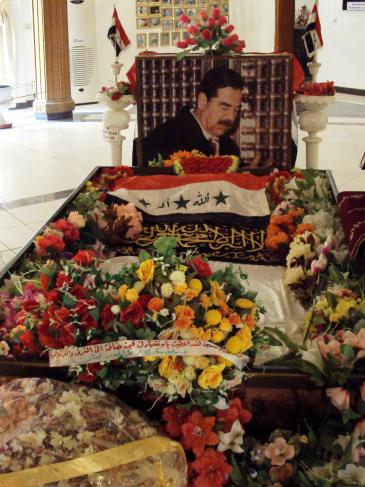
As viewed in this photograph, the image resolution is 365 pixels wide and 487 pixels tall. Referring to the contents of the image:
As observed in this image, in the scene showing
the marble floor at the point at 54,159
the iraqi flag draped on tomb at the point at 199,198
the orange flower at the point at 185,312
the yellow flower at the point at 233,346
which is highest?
the orange flower at the point at 185,312

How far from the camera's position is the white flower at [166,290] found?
160cm

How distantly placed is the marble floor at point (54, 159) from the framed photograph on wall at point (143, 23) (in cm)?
199

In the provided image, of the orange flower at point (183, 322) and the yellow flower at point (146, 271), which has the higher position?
the yellow flower at point (146, 271)

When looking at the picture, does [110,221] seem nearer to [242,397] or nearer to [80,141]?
[242,397]

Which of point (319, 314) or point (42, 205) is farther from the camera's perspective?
point (42, 205)

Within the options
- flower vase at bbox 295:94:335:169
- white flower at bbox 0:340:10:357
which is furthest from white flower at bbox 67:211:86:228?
flower vase at bbox 295:94:335:169

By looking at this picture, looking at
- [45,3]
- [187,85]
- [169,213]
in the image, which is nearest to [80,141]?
[45,3]

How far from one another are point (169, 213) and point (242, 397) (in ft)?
6.84

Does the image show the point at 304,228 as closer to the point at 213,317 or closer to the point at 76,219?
the point at 76,219

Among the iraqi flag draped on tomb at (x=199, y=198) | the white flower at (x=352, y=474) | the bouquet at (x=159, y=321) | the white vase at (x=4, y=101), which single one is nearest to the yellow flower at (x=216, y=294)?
the bouquet at (x=159, y=321)

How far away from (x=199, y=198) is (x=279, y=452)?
2275mm

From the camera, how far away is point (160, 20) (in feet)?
39.2

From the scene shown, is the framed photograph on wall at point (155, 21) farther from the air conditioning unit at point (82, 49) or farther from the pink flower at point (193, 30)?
the pink flower at point (193, 30)

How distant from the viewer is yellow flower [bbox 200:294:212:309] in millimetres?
1594
